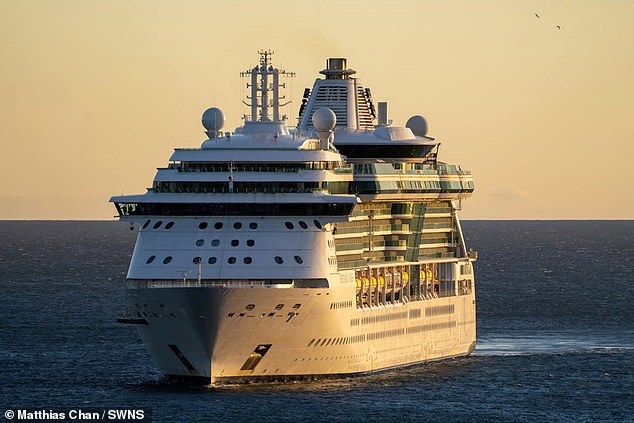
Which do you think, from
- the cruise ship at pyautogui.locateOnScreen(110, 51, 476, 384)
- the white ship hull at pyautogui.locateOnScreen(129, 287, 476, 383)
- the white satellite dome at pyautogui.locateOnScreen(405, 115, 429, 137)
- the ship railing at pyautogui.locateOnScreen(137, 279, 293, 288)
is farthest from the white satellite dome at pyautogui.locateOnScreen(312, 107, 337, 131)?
the white satellite dome at pyautogui.locateOnScreen(405, 115, 429, 137)

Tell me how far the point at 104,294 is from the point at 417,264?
49284mm

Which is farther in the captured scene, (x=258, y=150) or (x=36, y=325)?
(x=36, y=325)

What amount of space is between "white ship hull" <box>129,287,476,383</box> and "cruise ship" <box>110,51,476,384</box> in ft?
0.13

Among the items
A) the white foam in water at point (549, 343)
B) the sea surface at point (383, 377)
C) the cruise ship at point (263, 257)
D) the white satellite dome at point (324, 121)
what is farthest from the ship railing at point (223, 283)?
the white foam in water at point (549, 343)

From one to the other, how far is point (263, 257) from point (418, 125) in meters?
25.4

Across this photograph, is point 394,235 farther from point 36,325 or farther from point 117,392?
point 36,325

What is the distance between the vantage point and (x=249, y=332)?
241ft

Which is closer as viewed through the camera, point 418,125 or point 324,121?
point 324,121

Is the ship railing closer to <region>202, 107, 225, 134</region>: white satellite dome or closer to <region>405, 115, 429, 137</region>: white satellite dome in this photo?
<region>202, 107, 225, 134</region>: white satellite dome

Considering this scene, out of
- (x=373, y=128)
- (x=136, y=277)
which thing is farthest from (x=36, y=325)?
(x=136, y=277)

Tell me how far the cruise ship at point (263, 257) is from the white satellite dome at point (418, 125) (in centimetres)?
1251

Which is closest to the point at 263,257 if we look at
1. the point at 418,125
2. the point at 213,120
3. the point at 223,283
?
the point at 223,283

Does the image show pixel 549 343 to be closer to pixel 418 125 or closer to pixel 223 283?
pixel 418 125

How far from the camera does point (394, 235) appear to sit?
87.8 meters
